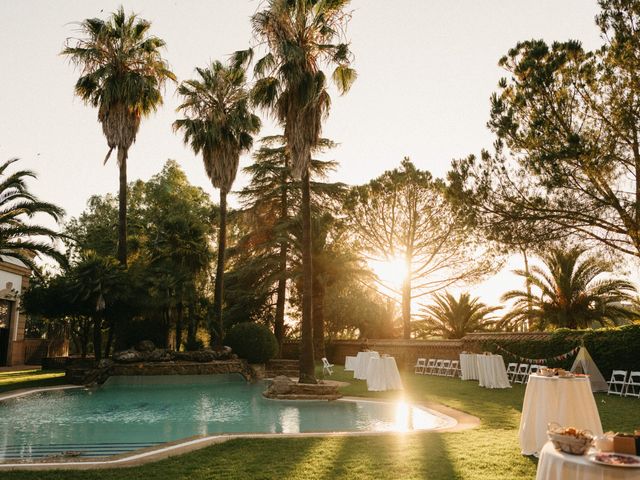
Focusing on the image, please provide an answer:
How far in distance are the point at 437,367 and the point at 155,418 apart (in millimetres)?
15090

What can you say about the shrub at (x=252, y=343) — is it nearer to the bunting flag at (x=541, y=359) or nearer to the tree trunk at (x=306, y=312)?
the tree trunk at (x=306, y=312)

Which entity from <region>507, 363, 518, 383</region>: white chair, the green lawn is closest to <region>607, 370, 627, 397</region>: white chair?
<region>507, 363, 518, 383</region>: white chair

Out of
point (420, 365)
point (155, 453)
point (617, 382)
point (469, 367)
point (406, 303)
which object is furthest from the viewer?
point (406, 303)

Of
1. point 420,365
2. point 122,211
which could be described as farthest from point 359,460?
point 420,365

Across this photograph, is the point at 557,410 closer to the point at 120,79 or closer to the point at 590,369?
the point at 590,369

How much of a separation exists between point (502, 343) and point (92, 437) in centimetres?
1657

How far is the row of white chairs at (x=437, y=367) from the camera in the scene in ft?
76.8

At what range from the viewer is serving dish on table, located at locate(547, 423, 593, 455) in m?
4.04

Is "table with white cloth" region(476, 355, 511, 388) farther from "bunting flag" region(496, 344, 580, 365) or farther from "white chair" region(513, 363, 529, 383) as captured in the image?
"bunting flag" region(496, 344, 580, 365)

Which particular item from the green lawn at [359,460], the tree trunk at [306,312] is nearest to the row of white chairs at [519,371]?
the tree trunk at [306,312]

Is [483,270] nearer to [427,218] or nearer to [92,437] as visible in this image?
[427,218]

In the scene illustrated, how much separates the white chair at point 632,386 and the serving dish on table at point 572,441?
1265 cm

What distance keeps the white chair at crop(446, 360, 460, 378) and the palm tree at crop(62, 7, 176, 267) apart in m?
15.2

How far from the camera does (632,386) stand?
611 inches
